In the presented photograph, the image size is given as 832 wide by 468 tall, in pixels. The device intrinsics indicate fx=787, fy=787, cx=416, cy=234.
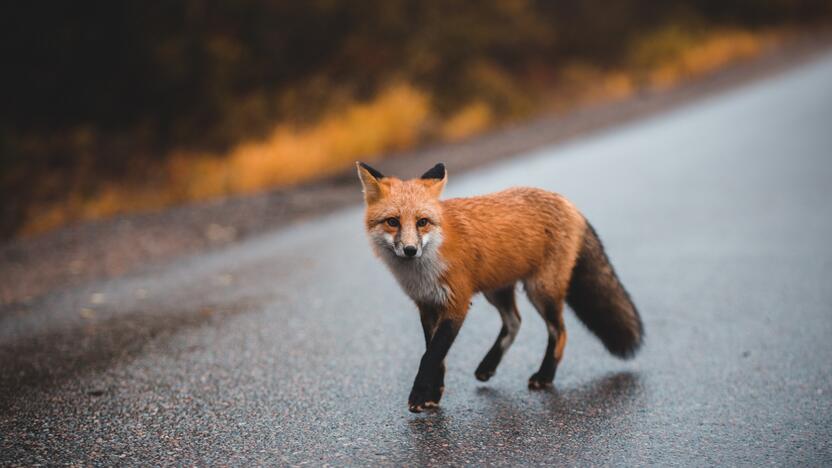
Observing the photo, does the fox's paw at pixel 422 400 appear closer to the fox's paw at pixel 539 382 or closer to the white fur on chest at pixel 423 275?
the white fur on chest at pixel 423 275

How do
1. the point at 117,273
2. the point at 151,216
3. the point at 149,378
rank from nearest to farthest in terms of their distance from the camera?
the point at 149,378 < the point at 117,273 < the point at 151,216

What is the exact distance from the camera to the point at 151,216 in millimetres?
9062

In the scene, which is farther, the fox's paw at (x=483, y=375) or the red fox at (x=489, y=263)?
the fox's paw at (x=483, y=375)

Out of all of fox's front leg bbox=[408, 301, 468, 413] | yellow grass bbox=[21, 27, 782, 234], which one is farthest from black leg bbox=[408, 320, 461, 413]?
yellow grass bbox=[21, 27, 782, 234]

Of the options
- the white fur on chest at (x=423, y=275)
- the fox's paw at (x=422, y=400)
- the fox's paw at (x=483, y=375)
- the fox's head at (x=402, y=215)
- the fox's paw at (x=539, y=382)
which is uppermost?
the fox's head at (x=402, y=215)

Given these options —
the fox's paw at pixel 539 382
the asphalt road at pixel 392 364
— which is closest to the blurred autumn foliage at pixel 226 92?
the asphalt road at pixel 392 364

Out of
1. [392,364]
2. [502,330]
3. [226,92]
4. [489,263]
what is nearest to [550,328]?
[502,330]

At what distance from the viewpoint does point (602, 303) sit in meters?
4.55

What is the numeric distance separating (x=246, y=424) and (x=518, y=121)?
13925 millimetres

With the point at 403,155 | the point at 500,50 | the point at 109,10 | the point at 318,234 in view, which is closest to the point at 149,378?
the point at 318,234

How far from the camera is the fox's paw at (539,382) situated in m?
4.36

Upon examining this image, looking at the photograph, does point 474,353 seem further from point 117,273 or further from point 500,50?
point 500,50

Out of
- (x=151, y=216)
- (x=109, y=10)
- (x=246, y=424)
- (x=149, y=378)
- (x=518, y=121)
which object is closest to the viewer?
(x=246, y=424)

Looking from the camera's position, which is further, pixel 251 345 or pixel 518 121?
pixel 518 121
